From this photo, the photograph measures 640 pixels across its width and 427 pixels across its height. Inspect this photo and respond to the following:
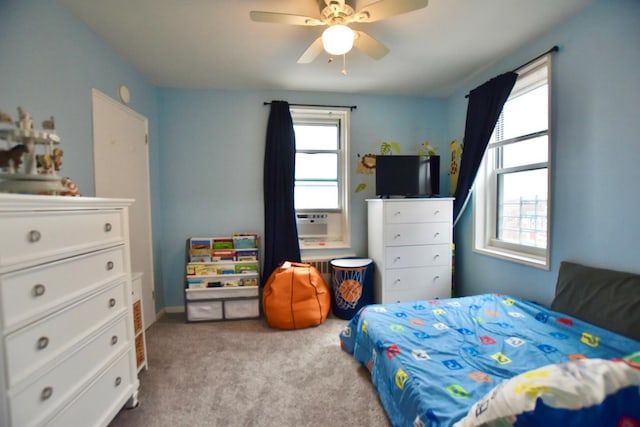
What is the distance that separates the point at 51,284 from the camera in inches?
40.5

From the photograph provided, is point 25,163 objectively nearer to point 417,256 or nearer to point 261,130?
point 261,130

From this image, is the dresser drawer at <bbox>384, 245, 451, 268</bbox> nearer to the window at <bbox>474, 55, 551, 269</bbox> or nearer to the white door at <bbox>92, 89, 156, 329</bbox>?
the window at <bbox>474, 55, 551, 269</bbox>

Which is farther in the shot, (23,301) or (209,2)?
(209,2)

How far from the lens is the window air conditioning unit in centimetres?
316

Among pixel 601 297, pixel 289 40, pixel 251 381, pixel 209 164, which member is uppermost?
pixel 289 40

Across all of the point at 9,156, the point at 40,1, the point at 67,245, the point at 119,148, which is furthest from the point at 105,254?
the point at 40,1

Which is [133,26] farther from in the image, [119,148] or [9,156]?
[9,156]

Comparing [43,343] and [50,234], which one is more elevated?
[50,234]

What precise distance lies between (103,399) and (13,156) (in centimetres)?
118

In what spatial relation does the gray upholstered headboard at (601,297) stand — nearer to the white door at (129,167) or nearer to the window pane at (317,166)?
the window pane at (317,166)

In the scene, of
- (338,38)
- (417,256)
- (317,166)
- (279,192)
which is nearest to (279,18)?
(338,38)

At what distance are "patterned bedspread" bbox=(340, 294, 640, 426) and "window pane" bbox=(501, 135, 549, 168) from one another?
118 cm

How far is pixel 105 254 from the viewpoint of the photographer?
1.33 metres

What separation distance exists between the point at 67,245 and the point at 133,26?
1.64 metres
